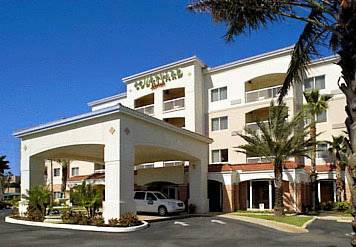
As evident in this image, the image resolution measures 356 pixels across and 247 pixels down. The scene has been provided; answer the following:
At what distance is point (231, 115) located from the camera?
40.1 meters

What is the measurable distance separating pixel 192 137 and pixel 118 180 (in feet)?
30.7

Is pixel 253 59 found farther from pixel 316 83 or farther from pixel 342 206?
pixel 342 206

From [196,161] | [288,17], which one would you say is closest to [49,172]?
[196,161]

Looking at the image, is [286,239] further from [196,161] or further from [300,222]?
[196,161]

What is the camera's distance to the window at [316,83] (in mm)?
36784

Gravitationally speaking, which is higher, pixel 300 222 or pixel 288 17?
pixel 288 17

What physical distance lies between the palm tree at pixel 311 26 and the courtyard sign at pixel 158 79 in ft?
105

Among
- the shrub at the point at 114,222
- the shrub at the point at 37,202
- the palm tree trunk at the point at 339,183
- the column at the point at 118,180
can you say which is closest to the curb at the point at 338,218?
the palm tree trunk at the point at 339,183

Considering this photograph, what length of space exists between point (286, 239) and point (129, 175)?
8.83 meters

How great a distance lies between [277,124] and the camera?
29094mm

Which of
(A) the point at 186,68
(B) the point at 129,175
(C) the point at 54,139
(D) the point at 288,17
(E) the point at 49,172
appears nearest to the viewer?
(D) the point at 288,17

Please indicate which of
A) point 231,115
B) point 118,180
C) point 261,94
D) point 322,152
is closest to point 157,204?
point 118,180

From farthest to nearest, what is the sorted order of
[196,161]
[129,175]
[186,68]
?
[186,68]
[196,161]
[129,175]

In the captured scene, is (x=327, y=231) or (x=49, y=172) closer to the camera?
(x=327, y=231)
